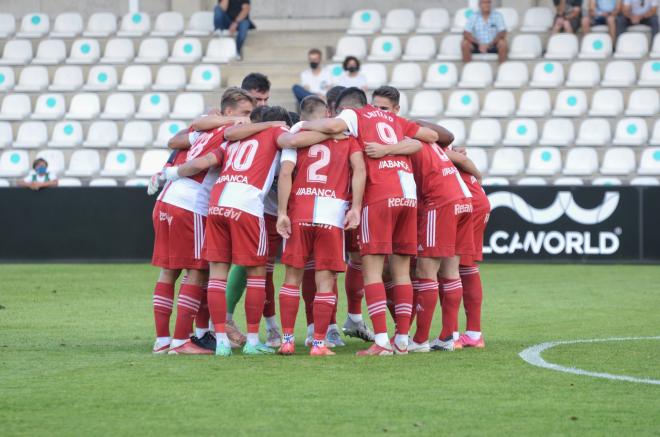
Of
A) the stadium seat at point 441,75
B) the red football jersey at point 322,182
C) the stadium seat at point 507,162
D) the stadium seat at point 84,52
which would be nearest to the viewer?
the red football jersey at point 322,182

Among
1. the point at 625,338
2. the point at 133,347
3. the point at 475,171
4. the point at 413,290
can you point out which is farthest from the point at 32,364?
the point at 625,338

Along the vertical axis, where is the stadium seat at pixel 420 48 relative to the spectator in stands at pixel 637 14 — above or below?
below

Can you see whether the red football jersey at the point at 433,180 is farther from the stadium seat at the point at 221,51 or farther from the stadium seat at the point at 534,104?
the stadium seat at the point at 221,51

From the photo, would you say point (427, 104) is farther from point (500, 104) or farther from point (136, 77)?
point (136, 77)

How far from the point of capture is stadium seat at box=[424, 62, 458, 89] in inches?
835

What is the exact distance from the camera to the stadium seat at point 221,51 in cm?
2270

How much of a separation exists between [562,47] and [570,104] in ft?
4.02

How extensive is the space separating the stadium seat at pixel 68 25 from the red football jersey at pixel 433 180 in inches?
623

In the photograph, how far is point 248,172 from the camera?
29.2ft

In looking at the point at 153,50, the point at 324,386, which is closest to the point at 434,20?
the point at 153,50

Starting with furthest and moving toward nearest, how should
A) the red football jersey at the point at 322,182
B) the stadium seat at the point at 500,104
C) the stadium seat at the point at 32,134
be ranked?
1. the stadium seat at the point at 32,134
2. the stadium seat at the point at 500,104
3. the red football jersey at the point at 322,182

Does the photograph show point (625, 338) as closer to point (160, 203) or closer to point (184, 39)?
point (160, 203)

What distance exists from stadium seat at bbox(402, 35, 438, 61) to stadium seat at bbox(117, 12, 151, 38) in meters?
5.06

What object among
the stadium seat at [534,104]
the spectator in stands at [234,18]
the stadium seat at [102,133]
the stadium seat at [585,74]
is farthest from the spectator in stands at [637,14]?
the stadium seat at [102,133]
